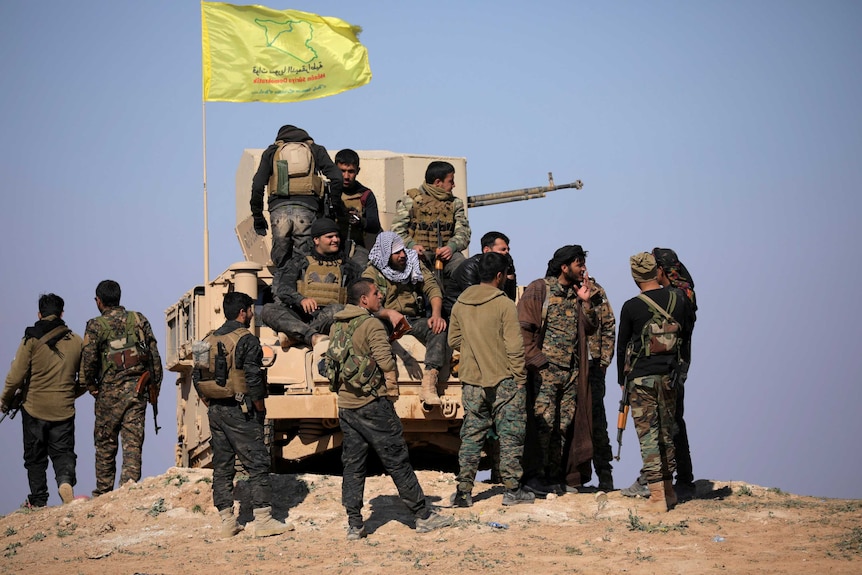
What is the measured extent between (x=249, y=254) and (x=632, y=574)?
801cm

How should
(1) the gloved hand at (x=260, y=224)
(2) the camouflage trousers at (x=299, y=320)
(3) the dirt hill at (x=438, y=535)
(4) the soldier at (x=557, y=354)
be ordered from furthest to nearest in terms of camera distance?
(1) the gloved hand at (x=260, y=224)
(2) the camouflage trousers at (x=299, y=320)
(4) the soldier at (x=557, y=354)
(3) the dirt hill at (x=438, y=535)

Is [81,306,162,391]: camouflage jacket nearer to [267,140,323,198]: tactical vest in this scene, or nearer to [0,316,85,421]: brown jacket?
[0,316,85,421]: brown jacket

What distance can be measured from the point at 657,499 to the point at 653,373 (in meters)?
0.97

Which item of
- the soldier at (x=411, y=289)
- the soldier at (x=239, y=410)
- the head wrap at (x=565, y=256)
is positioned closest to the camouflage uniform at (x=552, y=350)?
the head wrap at (x=565, y=256)

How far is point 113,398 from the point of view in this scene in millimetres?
11852

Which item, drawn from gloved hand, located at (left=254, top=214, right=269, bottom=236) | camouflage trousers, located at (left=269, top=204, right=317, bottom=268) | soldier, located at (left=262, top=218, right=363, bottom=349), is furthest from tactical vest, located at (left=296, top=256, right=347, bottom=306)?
gloved hand, located at (left=254, top=214, right=269, bottom=236)

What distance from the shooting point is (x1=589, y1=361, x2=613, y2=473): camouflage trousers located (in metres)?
11.4

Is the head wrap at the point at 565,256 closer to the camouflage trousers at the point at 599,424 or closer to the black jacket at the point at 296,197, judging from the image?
the camouflage trousers at the point at 599,424

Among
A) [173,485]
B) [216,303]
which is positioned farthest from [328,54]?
[173,485]

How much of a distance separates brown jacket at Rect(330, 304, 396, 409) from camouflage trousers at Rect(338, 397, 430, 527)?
6cm

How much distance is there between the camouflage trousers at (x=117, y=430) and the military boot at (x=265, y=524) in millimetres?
2628

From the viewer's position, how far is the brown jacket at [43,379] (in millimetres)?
12141

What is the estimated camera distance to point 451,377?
11.9 metres

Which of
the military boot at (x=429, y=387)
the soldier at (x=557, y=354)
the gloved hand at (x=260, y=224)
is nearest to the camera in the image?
the soldier at (x=557, y=354)
